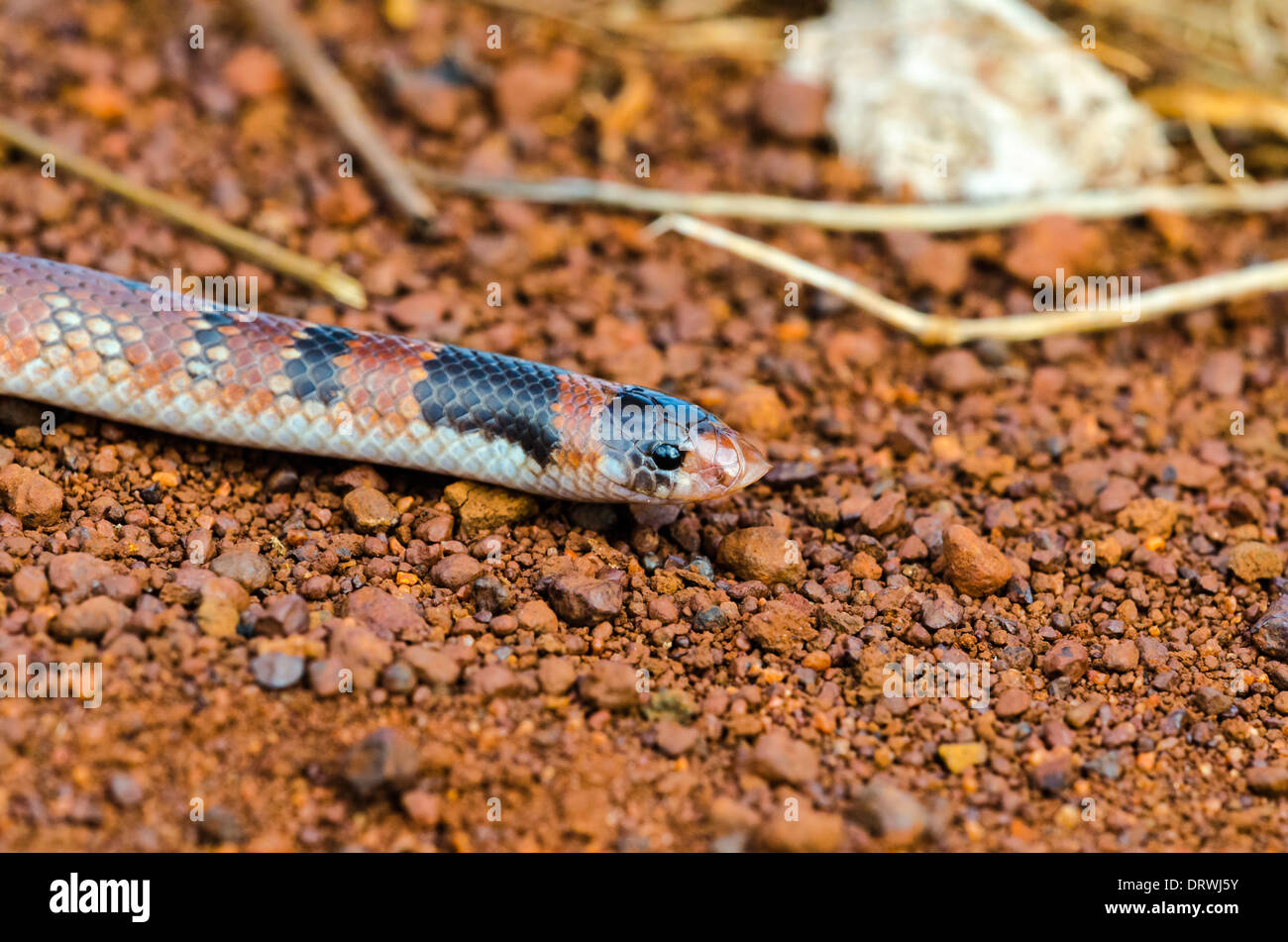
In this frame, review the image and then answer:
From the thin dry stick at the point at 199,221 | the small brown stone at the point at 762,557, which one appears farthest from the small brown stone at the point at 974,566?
the thin dry stick at the point at 199,221

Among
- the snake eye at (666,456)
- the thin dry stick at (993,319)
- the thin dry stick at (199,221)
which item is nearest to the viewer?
the snake eye at (666,456)

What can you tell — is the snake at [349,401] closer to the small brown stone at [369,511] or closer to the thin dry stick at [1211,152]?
the small brown stone at [369,511]

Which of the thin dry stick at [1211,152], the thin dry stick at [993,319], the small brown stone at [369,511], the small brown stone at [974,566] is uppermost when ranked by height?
the thin dry stick at [1211,152]

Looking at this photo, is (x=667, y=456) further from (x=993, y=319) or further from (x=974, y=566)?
(x=993, y=319)

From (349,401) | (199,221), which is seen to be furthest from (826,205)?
(199,221)

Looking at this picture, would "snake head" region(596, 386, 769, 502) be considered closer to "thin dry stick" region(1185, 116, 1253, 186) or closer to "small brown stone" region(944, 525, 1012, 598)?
"small brown stone" region(944, 525, 1012, 598)
